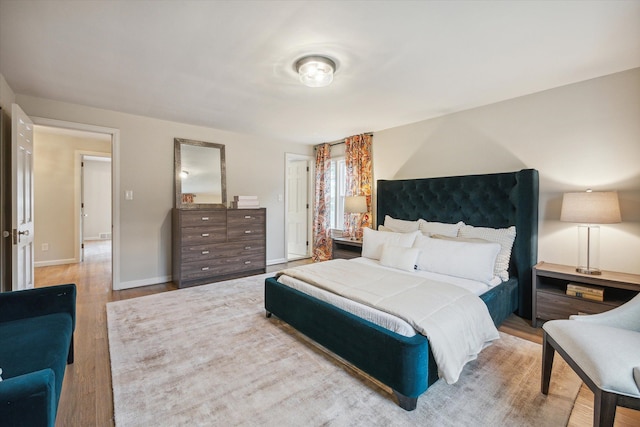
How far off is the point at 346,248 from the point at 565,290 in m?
2.75

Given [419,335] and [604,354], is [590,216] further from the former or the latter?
[419,335]

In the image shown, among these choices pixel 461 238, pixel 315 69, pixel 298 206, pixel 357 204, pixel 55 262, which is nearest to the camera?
pixel 315 69

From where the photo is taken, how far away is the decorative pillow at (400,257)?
2939 mm

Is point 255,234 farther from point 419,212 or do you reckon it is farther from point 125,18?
point 125,18

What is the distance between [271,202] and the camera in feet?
17.8

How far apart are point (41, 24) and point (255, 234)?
3305 millimetres

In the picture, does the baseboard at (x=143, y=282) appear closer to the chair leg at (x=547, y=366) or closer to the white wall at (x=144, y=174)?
the white wall at (x=144, y=174)

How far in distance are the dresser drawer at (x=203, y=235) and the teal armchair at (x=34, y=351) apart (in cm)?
198

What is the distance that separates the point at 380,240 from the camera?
11.4 ft

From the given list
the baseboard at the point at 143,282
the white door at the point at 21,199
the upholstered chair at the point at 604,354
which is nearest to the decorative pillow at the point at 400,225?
the upholstered chair at the point at 604,354

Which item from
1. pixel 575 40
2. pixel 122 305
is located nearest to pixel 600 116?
pixel 575 40

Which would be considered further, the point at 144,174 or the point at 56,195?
the point at 56,195

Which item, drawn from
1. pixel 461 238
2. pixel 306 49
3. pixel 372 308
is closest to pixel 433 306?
pixel 372 308

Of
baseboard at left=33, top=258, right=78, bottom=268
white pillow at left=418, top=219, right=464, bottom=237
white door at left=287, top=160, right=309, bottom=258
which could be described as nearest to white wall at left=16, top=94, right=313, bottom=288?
white door at left=287, top=160, right=309, bottom=258
